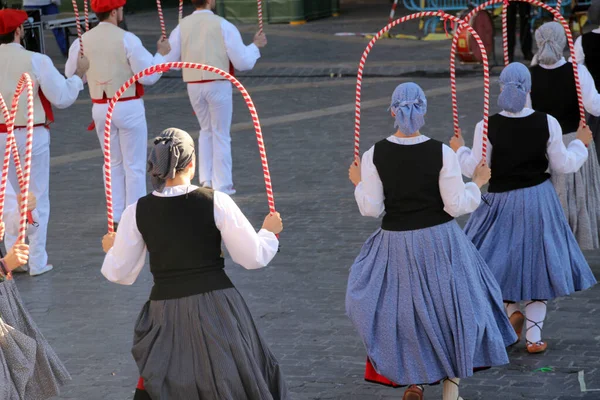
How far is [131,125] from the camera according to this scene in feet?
29.9

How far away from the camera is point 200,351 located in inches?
182

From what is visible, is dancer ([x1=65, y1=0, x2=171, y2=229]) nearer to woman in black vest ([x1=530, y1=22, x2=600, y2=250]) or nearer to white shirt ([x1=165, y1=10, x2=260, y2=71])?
white shirt ([x1=165, y1=10, x2=260, y2=71])

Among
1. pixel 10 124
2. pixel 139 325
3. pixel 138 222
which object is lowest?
pixel 139 325

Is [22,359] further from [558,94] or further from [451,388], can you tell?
[558,94]

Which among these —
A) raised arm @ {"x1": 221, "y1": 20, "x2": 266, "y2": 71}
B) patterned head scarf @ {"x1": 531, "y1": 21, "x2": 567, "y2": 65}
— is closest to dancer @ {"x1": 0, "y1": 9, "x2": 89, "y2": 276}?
raised arm @ {"x1": 221, "y1": 20, "x2": 266, "y2": 71}

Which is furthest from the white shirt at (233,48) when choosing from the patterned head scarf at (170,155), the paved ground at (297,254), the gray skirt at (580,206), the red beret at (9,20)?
the patterned head scarf at (170,155)

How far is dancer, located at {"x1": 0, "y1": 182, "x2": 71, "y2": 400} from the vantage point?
4855 mm

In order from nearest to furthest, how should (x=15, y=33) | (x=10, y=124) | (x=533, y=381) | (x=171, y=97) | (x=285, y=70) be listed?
(x=10, y=124)
(x=533, y=381)
(x=15, y=33)
(x=171, y=97)
(x=285, y=70)

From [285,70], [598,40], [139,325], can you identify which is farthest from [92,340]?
[285,70]

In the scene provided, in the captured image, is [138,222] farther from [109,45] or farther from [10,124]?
[109,45]

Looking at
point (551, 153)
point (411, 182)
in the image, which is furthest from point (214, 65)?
point (411, 182)

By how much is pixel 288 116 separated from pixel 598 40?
6035mm

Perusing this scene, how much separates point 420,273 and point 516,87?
1375 millimetres

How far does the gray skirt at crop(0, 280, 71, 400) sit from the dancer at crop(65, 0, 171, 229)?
398cm
